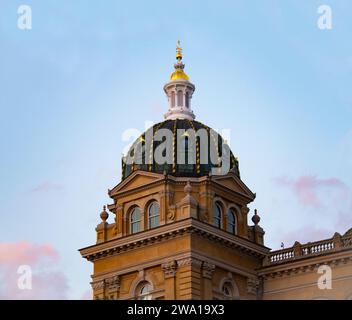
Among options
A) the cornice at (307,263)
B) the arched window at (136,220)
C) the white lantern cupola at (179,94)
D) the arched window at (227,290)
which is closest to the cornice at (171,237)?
the cornice at (307,263)

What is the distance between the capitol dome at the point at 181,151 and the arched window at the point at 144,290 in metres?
6.34

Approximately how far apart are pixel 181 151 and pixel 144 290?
8.31m

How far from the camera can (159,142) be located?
65562 mm

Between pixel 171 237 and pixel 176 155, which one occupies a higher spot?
pixel 176 155

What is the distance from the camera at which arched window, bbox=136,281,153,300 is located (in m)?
61.2

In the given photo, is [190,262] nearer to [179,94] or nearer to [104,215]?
[104,215]

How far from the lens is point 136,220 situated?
6431 centimetres

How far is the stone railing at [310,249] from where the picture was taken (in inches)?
2382

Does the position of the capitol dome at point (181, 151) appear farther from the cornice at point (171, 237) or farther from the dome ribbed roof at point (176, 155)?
the cornice at point (171, 237)

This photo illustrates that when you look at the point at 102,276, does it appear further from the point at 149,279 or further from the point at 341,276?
the point at 341,276

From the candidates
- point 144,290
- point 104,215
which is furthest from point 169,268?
point 104,215

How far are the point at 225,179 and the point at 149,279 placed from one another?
25.0 feet
